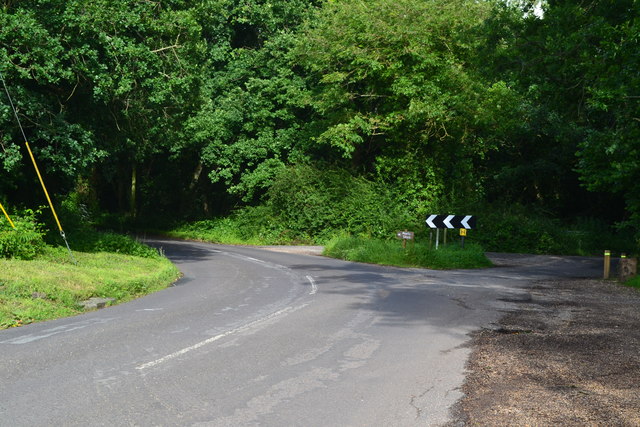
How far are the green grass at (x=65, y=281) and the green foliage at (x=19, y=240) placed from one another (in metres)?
0.30

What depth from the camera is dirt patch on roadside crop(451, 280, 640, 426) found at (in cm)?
565

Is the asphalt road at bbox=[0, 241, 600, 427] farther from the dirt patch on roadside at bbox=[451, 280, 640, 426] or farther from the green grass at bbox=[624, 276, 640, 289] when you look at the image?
the green grass at bbox=[624, 276, 640, 289]

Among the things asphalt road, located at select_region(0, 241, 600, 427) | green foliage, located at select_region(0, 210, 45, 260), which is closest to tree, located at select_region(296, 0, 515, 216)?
green foliage, located at select_region(0, 210, 45, 260)

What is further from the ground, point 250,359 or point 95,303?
point 250,359

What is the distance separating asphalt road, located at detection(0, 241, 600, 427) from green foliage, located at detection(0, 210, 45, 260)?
4.24m

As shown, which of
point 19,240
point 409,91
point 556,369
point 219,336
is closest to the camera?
point 556,369

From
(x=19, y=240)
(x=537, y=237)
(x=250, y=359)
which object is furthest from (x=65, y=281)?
(x=537, y=237)

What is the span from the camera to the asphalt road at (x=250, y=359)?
221 inches

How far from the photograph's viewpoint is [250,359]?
7539mm

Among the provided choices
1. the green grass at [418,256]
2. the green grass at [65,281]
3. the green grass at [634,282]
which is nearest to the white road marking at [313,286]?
the green grass at [65,281]

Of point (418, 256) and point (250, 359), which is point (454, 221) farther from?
point (250, 359)

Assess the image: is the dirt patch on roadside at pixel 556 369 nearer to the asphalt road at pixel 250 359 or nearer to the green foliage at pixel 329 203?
the asphalt road at pixel 250 359

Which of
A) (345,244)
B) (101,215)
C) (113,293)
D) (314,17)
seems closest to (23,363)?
(113,293)

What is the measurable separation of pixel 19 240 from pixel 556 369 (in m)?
13.1
